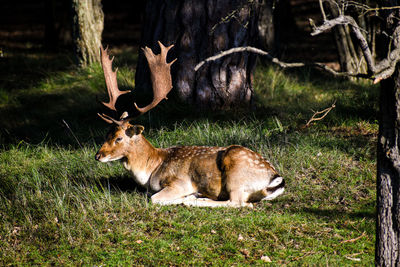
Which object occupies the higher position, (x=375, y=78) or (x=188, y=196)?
(x=375, y=78)

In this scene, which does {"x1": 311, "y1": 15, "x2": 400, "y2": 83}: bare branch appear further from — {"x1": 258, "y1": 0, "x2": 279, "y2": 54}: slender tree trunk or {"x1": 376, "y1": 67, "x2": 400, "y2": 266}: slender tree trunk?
{"x1": 258, "y1": 0, "x2": 279, "y2": 54}: slender tree trunk

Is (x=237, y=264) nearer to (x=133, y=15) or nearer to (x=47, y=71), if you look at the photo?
(x=47, y=71)

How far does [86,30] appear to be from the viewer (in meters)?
10.4

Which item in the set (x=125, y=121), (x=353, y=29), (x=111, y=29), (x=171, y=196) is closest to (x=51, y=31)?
(x=111, y=29)

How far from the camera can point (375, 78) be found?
325 centimetres

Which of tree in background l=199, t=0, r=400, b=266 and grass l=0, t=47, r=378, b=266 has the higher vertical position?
tree in background l=199, t=0, r=400, b=266

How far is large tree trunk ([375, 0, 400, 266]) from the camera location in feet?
12.1

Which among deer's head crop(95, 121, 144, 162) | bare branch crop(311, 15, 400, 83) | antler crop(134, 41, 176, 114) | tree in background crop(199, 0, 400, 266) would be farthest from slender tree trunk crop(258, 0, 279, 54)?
bare branch crop(311, 15, 400, 83)

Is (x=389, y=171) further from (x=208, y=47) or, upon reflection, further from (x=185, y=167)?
(x=208, y=47)

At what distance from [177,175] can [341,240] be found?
1846 mm

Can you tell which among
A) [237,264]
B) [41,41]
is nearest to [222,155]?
[237,264]

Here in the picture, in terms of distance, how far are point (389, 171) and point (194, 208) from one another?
2.10 metres

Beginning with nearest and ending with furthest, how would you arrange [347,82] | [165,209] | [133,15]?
[165,209] < [347,82] < [133,15]

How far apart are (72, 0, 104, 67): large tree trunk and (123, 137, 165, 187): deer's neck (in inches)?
205
